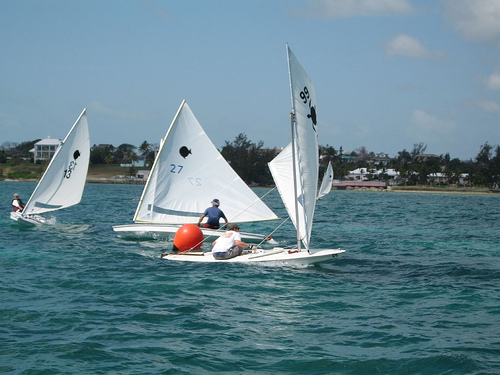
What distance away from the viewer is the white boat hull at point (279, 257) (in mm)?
18875

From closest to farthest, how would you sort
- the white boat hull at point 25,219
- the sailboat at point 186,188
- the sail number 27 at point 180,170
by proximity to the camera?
1. the sailboat at point 186,188
2. the sail number 27 at point 180,170
3. the white boat hull at point 25,219

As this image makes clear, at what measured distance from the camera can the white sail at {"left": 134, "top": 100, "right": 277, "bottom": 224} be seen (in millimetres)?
26281

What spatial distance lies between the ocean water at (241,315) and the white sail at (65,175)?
28.7 ft

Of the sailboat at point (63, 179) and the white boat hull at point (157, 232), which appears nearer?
the white boat hull at point (157, 232)

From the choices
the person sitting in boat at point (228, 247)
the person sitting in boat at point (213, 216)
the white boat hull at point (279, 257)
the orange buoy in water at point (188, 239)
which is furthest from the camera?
the person sitting in boat at point (213, 216)

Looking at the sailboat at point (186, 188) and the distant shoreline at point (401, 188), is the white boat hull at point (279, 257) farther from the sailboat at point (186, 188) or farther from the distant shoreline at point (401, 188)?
the distant shoreline at point (401, 188)

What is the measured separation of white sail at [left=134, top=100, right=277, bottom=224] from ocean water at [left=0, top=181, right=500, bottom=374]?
339cm

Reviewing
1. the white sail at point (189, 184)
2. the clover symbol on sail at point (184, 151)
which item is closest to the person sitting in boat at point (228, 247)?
the white sail at point (189, 184)

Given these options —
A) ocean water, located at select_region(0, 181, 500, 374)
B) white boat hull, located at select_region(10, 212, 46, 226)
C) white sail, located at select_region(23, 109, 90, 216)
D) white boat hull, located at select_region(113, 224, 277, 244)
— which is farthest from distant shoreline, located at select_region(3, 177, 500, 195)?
ocean water, located at select_region(0, 181, 500, 374)

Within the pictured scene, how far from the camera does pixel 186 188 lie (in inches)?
1049

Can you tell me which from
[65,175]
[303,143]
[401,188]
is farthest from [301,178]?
[401,188]

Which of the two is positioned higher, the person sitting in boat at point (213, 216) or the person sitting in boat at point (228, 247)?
the person sitting in boat at point (213, 216)

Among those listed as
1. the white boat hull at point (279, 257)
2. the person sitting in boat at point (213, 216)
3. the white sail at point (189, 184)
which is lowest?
the white boat hull at point (279, 257)

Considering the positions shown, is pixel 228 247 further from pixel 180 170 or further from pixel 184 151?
pixel 184 151
